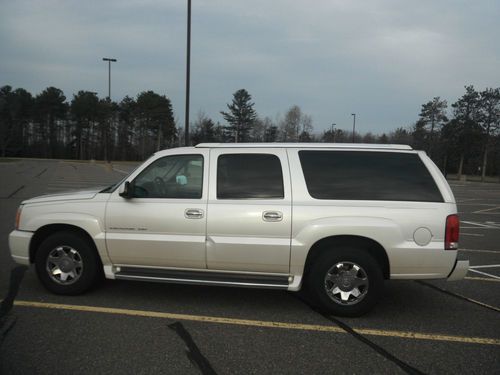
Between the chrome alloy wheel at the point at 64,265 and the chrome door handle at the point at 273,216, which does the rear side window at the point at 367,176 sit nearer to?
the chrome door handle at the point at 273,216

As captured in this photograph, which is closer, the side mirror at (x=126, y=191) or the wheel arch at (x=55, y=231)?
the side mirror at (x=126, y=191)

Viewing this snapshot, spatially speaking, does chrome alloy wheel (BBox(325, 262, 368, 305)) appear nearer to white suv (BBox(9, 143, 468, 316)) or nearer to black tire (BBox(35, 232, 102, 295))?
white suv (BBox(9, 143, 468, 316))

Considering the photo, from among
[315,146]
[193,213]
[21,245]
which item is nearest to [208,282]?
[193,213]

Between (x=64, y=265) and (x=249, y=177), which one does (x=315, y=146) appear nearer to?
(x=249, y=177)

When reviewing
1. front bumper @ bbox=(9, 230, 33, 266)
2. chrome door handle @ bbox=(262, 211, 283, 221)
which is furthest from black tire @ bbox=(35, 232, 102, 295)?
chrome door handle @ bbox=(262, 211, 283, 221)

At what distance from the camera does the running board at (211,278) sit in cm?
460

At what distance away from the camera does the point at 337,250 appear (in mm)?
4555

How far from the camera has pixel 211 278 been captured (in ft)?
15.3

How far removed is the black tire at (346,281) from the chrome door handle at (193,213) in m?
1.38

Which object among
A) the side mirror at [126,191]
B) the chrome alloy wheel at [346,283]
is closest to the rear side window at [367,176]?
the chrome alloy wheel at [346,283]

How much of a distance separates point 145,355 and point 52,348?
32.7 inches

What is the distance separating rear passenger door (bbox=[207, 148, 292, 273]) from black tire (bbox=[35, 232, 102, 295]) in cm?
147

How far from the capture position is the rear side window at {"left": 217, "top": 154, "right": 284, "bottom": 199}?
4.70 metres

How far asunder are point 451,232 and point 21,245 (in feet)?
16.1
